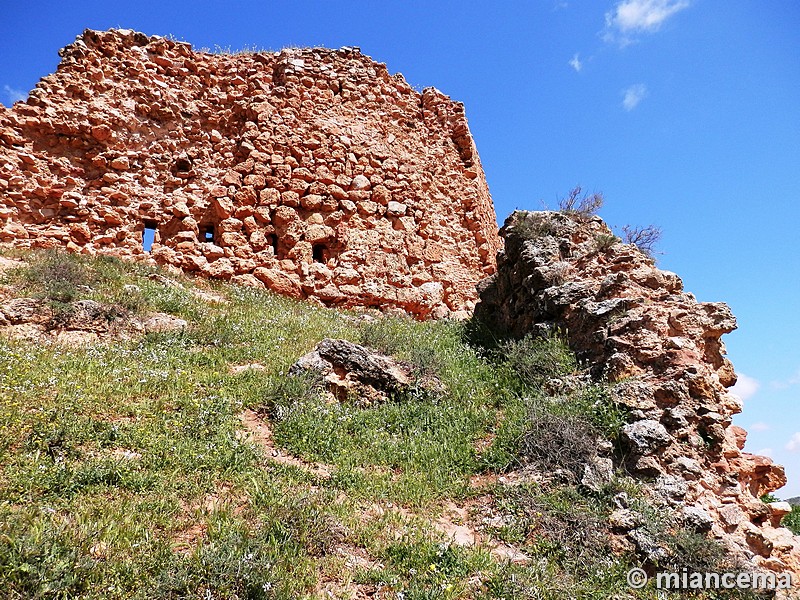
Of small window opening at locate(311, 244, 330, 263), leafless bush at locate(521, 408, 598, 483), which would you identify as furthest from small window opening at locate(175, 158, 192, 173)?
leafless bush at locate(521, 408, 598, 483)

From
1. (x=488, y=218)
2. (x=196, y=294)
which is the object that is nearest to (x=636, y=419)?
(x=196, y=294)

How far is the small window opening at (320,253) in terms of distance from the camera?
1171 cm

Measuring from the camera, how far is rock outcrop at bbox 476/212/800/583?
5195 mm

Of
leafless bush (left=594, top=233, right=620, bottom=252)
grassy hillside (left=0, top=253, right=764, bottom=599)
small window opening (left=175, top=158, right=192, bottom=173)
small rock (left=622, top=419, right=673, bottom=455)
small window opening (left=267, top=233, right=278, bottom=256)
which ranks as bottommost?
grassy hillside (left=0, top=253, right=764, bottom=599)

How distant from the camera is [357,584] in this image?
3.73 meters

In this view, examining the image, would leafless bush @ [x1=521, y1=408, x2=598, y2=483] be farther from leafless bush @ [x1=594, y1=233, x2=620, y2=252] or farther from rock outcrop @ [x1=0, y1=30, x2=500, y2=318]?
rock outcrop @ [x1=0, y1=30, x2=500, y2=318]

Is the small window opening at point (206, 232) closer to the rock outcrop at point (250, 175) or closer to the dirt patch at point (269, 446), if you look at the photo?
the rock outcrop at point (250, 175)

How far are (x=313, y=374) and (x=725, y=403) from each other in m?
5.54

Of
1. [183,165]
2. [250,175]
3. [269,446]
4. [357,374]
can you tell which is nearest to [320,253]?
[250,175]

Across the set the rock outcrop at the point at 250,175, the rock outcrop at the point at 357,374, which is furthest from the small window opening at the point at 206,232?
the rock outcrop at the point at 357,374

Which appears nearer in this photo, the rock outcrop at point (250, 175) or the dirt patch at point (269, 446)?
the dirt patch at point (269, 446)

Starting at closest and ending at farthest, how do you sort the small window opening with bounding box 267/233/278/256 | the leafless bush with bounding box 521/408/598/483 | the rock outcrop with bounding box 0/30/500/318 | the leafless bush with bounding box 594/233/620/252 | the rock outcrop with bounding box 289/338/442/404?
the leafless bush with bounding box 521/408/598/483 < the rock outcrop with bounding box 289/338/442/404 < the leafless bush with bounding box 594/233/620/252 < the rock outcrop with bounding box 0/30/500/318 < the small window opening with bounding box 267/233/278/256

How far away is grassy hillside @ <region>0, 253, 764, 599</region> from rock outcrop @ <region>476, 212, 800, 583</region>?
413 mm

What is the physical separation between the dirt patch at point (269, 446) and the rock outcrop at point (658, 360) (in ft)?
11.5
